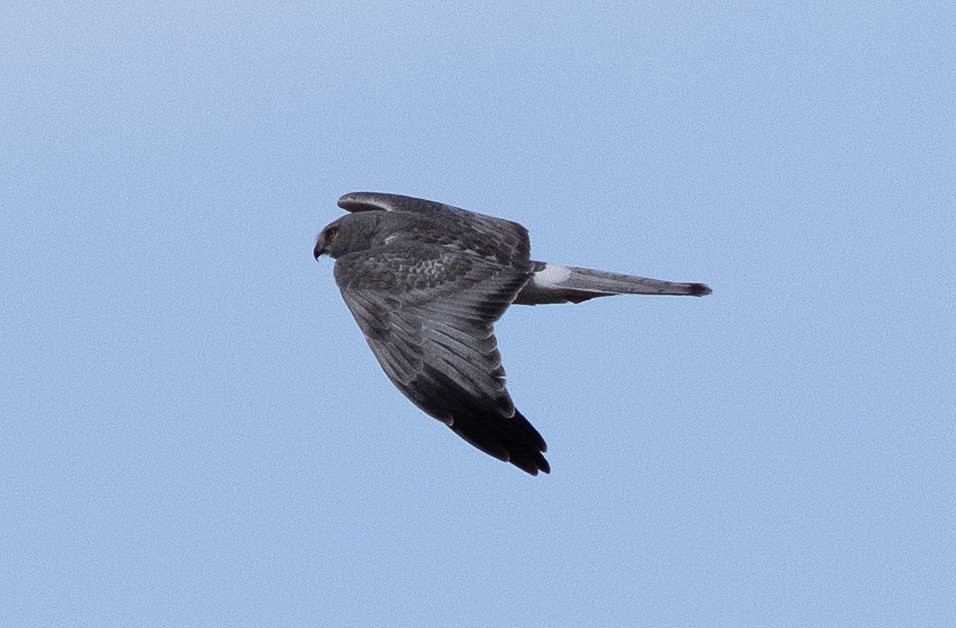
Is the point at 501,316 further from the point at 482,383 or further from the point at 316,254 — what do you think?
the point at 316,254

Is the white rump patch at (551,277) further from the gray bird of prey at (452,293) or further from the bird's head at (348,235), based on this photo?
the bird's head at (348,235)

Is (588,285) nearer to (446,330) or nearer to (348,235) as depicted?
(446,330)

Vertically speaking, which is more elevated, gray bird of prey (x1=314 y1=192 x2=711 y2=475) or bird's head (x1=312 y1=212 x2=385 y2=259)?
bird's head (x1=312 y1=212 x2=385 y2=259)

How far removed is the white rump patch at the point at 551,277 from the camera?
11641 millimetres

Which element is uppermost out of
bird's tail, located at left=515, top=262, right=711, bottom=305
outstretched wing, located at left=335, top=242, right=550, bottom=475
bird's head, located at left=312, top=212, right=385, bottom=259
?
bird's head, located at left=312, top=212, right=385, bottom=259

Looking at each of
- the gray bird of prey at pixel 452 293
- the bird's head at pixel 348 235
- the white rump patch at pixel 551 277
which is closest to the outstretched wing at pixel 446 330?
the gray bird of prey at pixel 452 293

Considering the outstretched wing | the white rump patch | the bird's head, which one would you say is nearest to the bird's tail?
the white rump patch

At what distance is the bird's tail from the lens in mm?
11609

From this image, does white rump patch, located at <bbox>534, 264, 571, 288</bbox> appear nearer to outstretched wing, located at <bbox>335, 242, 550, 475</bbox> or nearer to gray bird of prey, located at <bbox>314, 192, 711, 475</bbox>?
gray bird of prey, located at <bbox>314, 192, 711, 475</bbox>

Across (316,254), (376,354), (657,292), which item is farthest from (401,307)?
(316,254)

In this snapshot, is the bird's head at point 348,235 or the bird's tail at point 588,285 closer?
the bird's tail at point 588,285

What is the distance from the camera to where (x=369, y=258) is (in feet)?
36.0

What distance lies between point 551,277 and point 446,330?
1687 mm

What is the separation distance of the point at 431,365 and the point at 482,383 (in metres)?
0.37
